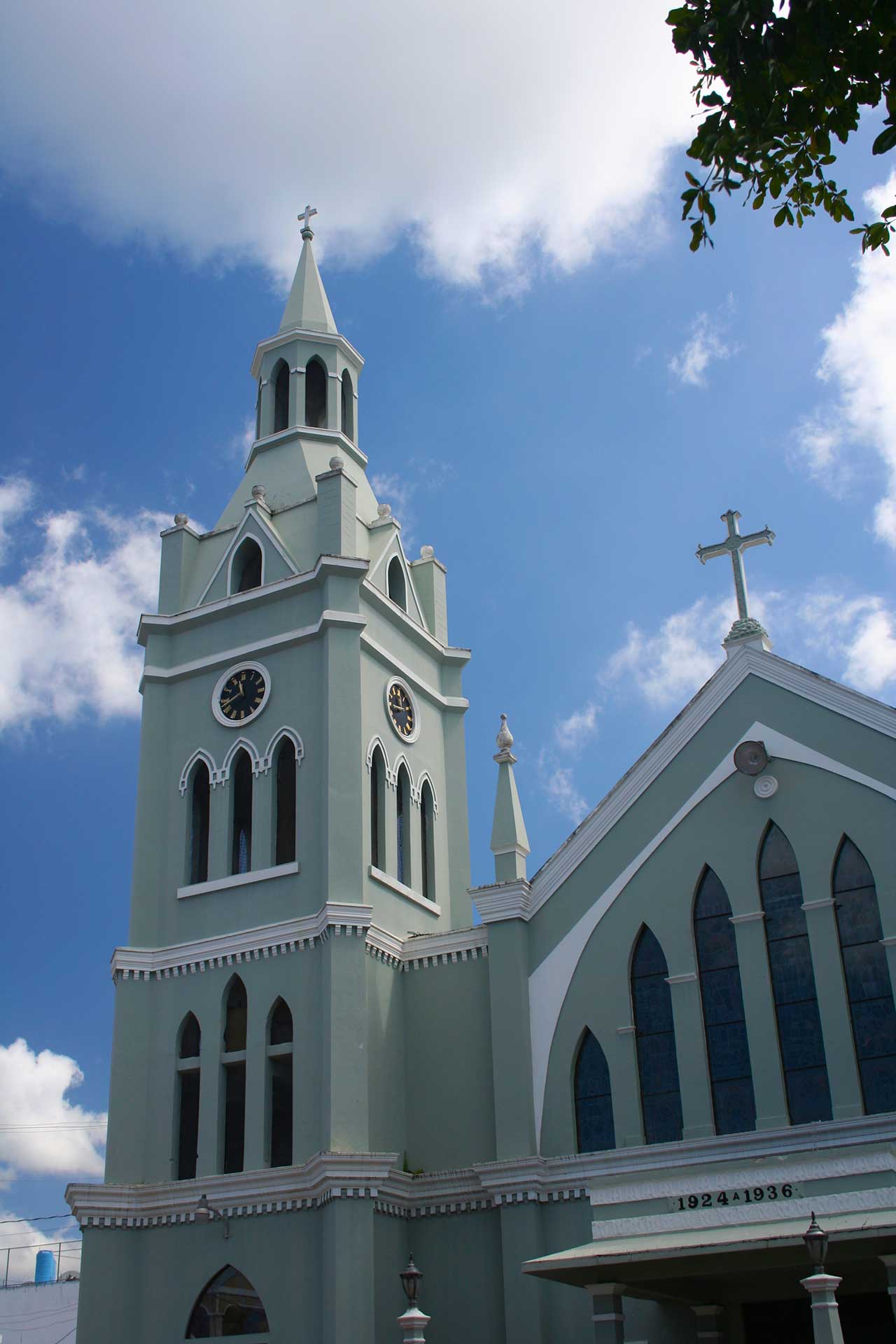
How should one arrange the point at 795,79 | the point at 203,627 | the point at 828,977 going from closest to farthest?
1. the point at 795,79
2. the point at 828,977
3. the point at 203,627

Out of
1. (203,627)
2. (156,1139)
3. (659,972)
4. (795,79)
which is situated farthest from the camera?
(203,627)

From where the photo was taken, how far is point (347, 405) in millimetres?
34188

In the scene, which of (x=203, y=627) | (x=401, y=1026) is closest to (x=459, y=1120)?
(x=401, y=1026)

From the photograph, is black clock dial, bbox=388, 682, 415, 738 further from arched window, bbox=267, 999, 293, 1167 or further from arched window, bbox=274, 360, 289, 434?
arched window, bbox=274, 360, 289, 434

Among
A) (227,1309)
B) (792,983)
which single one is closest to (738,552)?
(792,983)

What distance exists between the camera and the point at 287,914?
26188 millimetres

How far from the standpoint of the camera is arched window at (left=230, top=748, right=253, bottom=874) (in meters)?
28.2

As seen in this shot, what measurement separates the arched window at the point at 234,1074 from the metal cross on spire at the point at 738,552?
36.3 ft

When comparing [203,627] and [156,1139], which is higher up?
[203,627]

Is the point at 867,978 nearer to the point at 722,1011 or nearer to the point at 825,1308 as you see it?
the point at 722,1011

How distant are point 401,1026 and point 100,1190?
5880mm

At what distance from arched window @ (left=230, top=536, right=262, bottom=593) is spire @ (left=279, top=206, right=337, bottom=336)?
6356 mm

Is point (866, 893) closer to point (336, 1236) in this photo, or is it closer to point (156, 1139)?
point (336, 1236)

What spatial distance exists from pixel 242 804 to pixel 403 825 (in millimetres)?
3337
